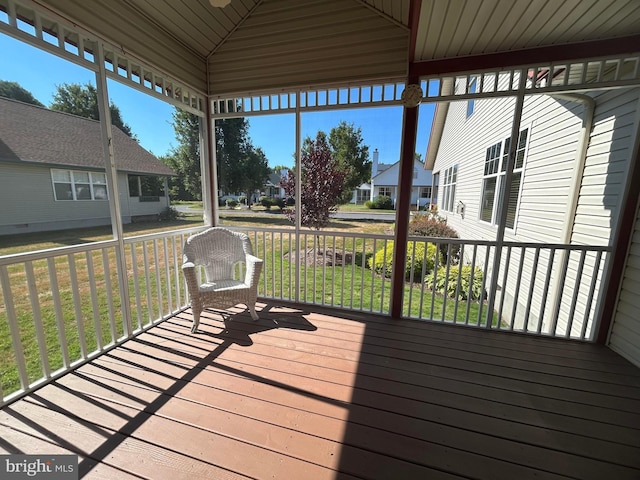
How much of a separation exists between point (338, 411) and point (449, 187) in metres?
8.94

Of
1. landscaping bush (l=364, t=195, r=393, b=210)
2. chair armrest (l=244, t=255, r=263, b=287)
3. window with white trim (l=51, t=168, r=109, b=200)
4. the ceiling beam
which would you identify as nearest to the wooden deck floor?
chair armrest (l=244, t=255, r=263, b=287)

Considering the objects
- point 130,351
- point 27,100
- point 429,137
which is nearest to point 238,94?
point 27,100

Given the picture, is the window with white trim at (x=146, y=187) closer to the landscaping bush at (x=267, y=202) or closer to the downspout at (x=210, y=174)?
the downspout at (x=210, y=174)

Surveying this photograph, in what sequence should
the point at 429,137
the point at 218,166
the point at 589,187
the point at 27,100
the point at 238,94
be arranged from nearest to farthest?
the point at 27,100 < the point at 589,187 < the point at 238,94 < the point at 218,166 < the point at 429,137

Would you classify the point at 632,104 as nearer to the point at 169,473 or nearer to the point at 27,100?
the point at 169,473

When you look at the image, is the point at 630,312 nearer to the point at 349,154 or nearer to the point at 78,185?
the point at 78,185

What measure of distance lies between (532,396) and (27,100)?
3.94 metres

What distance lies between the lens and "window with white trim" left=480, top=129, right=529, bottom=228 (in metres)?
4.32

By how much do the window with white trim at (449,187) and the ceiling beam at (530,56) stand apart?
20.1 feet

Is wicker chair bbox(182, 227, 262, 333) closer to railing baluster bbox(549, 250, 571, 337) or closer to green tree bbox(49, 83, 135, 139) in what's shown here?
green tree bbox(49, 83, 135, 139)

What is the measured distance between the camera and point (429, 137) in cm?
1089

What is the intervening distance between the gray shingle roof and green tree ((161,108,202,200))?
19.6 inches

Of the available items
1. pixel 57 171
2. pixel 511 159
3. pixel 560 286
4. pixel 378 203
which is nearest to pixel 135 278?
pixel 57 171

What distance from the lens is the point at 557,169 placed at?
3.34 metres
